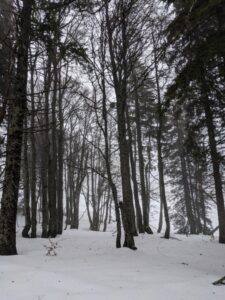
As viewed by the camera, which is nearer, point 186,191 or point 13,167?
point 13,167

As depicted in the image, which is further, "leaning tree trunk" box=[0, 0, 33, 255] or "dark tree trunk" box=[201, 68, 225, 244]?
"dark tree trunk" box=[201, 68, 225, 244]

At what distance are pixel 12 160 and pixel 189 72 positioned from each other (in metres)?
4.70

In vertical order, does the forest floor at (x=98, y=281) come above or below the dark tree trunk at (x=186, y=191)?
below

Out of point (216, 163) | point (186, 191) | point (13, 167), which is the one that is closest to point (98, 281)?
point (13, 167)

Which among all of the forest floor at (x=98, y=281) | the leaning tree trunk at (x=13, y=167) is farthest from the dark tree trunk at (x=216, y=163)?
the leaning tree trunk at (x=13, y=167)

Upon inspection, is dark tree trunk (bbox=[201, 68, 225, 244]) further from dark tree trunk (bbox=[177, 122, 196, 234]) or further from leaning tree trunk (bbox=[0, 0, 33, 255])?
dark tree trunk (bbox=[177, 122, 196, 234])

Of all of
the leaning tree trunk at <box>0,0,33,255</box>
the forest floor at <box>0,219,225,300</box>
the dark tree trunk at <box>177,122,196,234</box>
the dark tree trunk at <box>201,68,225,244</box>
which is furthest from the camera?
the dark tree trunk at <box>177,122,196,234</box>

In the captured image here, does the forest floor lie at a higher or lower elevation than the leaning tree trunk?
lower

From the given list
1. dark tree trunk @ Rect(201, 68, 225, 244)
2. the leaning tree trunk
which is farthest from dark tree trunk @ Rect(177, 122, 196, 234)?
the leaning tree trunk

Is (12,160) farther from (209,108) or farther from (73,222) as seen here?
(73,222)

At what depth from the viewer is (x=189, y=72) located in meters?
7.61

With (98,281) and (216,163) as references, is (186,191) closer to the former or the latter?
(216,163)

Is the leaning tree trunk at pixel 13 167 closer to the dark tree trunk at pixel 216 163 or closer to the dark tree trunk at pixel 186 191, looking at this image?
the dark tree trunk at pixel 216 163

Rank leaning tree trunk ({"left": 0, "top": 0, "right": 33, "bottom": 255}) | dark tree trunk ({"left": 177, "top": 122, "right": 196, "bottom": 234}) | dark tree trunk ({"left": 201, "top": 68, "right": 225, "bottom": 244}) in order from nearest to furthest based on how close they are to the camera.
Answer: leaning tree trunk ({"left": 0, "top": 0, "right": 33, "bottom": 255}) < dark tree trunk ({"left": 201, "top": 68, "right": 225, "bottom": 244}) < dark tree trunk ({"left": 177, "top": 122, "right": 196, "bottom": 234})
